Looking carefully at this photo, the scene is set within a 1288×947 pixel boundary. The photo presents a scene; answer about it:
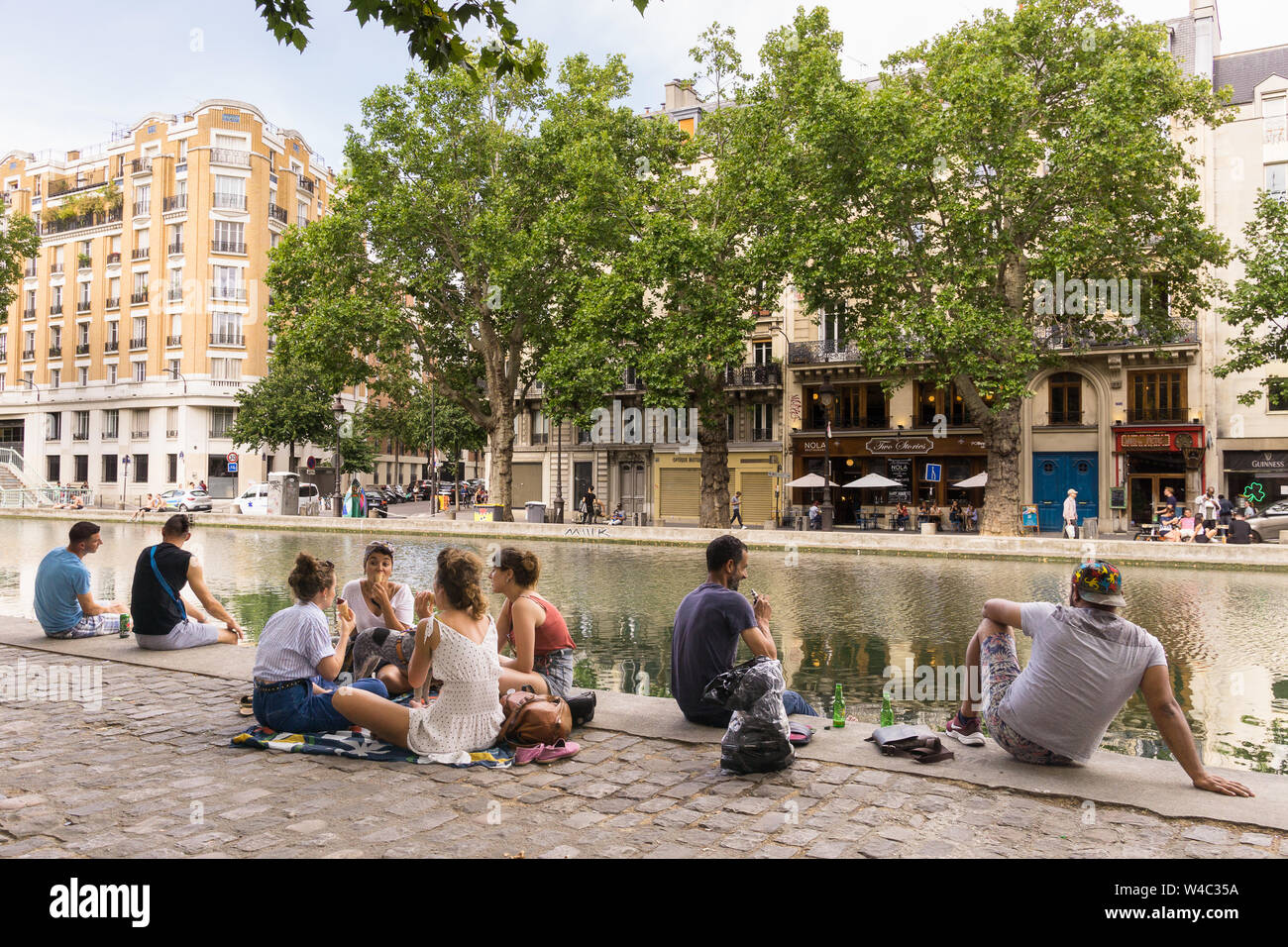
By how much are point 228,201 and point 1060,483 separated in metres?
50.3

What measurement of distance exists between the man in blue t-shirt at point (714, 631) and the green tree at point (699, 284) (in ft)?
82.9

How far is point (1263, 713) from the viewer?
706cm

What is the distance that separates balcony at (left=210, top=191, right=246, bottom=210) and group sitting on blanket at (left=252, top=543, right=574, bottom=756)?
5789 cm

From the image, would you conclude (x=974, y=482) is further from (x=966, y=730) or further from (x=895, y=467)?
(x=966, y=730)

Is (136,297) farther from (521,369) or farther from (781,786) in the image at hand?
(781,786)

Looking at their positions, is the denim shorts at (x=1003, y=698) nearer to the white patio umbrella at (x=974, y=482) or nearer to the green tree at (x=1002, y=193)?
the green tree at (x=1002, y=193)

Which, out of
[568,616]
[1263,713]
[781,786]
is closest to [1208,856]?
[781,786]

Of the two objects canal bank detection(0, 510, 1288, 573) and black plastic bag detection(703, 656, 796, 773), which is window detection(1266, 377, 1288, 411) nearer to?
canal bank detection(0, 510, 1288, 573)

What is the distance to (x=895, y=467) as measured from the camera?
3819 cm

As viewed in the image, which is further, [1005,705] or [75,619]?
[75,619]

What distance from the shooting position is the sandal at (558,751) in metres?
5.12

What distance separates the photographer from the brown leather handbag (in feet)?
17.1

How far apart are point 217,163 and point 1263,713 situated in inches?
2424

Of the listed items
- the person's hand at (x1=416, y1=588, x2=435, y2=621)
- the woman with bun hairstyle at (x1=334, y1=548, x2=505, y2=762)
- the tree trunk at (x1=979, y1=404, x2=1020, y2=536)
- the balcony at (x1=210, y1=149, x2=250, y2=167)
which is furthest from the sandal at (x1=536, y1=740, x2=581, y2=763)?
the balcony at (x1=210, y1=149, x2=250, y2=167)
